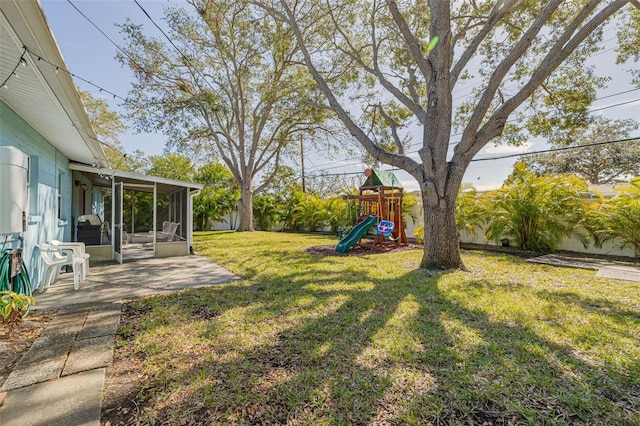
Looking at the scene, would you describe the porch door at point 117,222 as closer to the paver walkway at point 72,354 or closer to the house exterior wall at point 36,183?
the house exterior wall at point 36,183

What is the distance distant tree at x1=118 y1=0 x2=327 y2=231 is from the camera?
12.0 m

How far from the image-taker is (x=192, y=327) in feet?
10.9

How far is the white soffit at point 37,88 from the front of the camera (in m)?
2.29

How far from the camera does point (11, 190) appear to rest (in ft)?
10.7

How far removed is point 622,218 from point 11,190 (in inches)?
462

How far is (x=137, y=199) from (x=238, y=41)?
11.3 metres

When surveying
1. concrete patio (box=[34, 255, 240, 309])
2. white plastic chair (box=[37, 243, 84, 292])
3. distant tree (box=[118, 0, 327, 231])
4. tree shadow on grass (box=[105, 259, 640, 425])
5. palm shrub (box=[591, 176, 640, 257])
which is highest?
distant tree (box=[118, 0, 327, 231])

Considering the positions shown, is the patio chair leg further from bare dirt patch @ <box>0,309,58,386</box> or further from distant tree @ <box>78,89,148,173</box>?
distant tree @ <box>78,89,148,173</box>

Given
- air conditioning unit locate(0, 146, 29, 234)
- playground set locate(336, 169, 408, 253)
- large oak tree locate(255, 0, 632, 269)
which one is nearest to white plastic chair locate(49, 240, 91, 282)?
air conditioning unit locate(0, 146, 29, 234)

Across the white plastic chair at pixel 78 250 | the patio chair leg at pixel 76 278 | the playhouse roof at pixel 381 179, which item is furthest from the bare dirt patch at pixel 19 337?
the playhouse roof at pixel 381 179

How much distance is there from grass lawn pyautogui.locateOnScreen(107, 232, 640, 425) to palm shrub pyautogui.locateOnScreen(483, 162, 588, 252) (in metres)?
3.78

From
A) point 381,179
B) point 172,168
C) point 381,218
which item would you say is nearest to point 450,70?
point 381,179

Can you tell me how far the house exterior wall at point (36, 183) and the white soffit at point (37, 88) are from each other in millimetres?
175

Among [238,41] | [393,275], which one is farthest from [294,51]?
[393,275]
